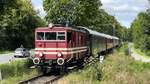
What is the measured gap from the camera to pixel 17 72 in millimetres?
28719

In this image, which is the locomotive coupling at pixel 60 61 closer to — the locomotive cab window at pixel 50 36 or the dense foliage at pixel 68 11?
the locomotive cab window at pixel 50 36

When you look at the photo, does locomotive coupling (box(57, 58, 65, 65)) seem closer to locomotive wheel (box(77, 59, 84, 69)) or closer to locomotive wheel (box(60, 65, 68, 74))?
locomotive wheel (box(60, 65, 68, 74))

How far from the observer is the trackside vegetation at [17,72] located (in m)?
26.3

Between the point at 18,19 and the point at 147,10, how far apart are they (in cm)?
2798

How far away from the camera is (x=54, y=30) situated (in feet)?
98.6

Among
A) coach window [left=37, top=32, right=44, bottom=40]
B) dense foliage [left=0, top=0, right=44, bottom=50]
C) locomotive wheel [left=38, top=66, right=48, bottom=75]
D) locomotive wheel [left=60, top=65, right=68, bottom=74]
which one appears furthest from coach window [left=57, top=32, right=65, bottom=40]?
dense foliage [left=0, top=0, right=44, bottom=50]

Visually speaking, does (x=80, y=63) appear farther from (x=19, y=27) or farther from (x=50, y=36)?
(x=19, y=27)

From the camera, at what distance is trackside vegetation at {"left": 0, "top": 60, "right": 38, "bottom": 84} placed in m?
26.3

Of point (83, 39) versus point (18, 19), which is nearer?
point (83, 39)

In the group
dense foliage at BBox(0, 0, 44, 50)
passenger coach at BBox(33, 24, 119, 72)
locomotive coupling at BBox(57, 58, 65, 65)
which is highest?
passenger coach at BBox(33, 24, 119, 72)

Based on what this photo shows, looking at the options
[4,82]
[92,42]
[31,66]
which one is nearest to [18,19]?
[92,42]

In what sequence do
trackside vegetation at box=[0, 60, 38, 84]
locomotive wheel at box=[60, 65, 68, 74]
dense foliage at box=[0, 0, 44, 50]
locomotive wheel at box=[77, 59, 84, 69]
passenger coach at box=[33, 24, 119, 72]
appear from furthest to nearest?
dense foliage at box=[0, 0, 44, 50] < locomotive wheel at box=[77, 59, 84, 69] < locomotive wheel at box=[60, 65, 68, 74] < passenger coach at box=[33, 24, 119, 72] < trackside vegetation at box=[0, 60, 38, 84]

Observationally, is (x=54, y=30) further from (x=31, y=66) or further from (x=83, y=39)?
(x=83, y=39)

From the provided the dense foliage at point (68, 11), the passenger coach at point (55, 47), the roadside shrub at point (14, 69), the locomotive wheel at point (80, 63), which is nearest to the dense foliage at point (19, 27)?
the dense foliage at point (68, 11)
